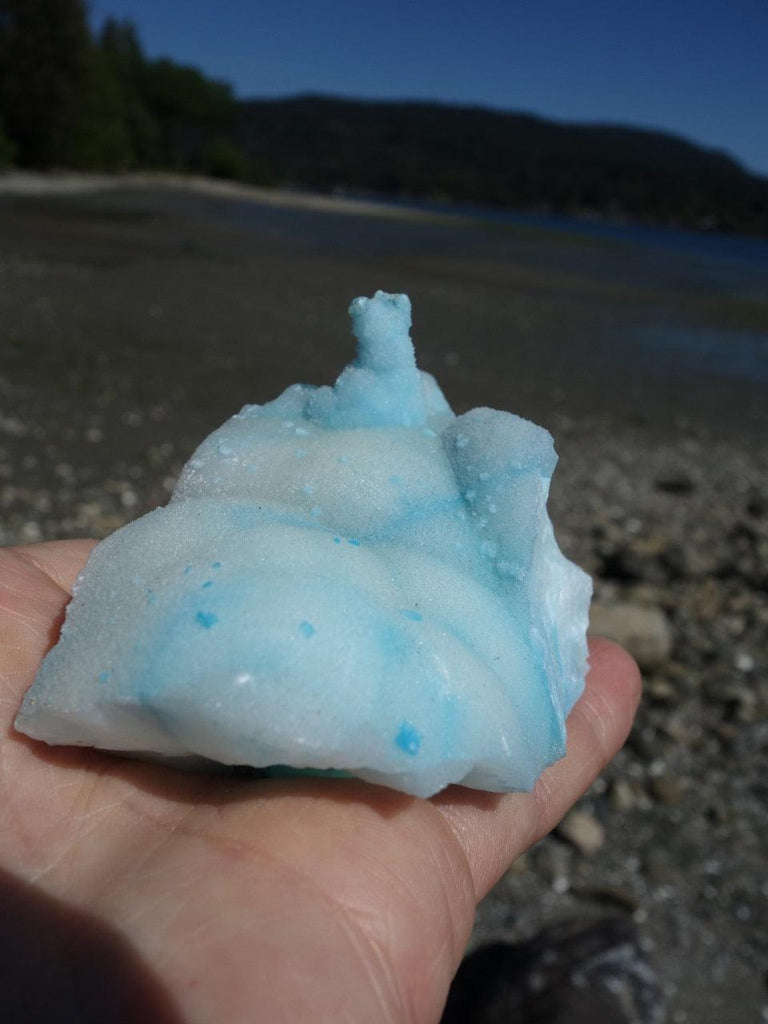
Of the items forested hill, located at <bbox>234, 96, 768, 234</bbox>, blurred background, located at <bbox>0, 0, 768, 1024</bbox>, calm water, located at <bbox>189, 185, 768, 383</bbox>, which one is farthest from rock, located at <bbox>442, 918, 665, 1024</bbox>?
forested hill, located at <bbox>234, 96, 768, 234</bbox>

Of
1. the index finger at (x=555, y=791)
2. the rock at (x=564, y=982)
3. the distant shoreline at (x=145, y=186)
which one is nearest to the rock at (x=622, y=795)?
the rock at (x=564, y=982)

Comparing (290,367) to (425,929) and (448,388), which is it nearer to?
(448,388)

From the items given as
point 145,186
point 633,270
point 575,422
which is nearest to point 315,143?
point 145,186

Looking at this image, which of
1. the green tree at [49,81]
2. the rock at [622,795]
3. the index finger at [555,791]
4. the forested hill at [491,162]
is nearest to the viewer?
the index finger at [555,791]

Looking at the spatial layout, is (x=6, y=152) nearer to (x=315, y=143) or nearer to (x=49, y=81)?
(x=49, y=81)

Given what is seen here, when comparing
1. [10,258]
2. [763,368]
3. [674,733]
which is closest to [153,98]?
[10,258]

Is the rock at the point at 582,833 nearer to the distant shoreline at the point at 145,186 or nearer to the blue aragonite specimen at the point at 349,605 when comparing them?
the blue aragonite specimen at the point at 349,605
